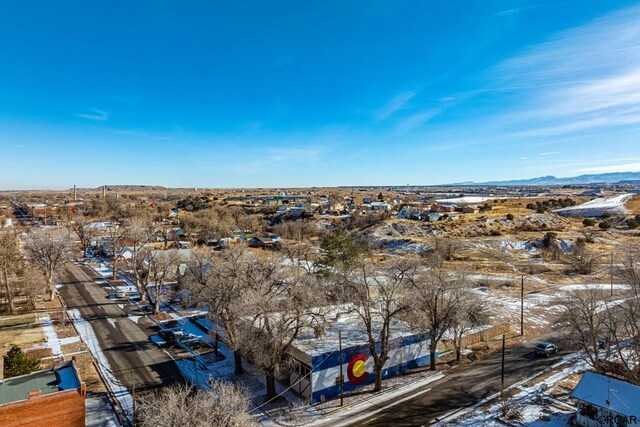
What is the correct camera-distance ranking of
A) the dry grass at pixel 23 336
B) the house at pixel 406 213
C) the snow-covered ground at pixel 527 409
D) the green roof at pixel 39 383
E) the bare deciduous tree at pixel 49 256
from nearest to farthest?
1. the green roof at pixel 39 383
2. the snow-covered ground at pixel 527 409
3. the dry grass at pixel 23 336
4. the bare deciduous tree at pixel 49 256
5. the house at pixel 406 213

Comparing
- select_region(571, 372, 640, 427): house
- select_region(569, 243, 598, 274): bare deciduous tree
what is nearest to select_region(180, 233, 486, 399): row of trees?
select_region(571, 372, 640, 427): house

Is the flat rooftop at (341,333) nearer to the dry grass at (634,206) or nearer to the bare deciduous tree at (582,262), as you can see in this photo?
the bare deciduous tree at (582,262)

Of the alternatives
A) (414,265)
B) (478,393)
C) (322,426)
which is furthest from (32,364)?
(478,393)

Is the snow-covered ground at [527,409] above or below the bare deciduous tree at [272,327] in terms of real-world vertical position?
below

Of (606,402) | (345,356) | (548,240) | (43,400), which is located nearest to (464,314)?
(606,402)

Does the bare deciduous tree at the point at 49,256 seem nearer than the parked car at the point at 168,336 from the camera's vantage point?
No

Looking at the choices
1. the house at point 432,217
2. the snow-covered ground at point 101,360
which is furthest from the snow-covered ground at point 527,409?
the house at point 432,217

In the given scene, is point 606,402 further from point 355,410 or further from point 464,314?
point 355,410
